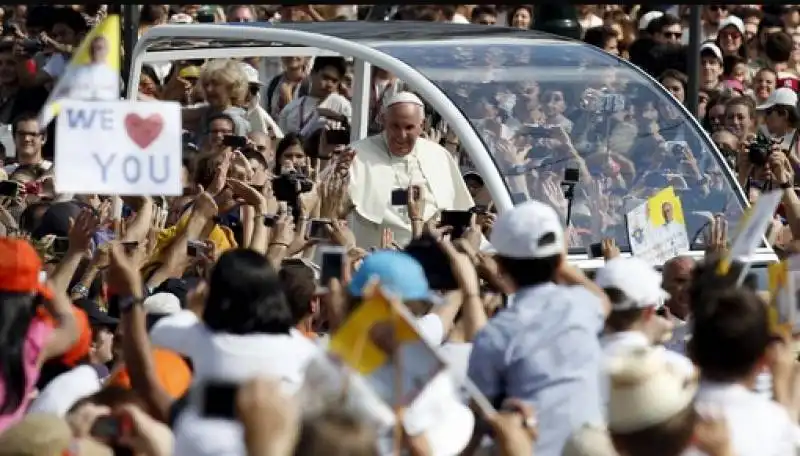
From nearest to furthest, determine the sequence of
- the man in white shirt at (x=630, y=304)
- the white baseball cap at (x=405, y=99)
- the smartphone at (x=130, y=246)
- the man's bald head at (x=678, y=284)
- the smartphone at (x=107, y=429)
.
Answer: the smartphone at (x=107, y=429)
the man in white shirt at (x=630, y=304)
the smartphone at (x=130, y=246)
the man's bald head at (x=678, y=284)
the white baseball cap at (x=405, y=99)

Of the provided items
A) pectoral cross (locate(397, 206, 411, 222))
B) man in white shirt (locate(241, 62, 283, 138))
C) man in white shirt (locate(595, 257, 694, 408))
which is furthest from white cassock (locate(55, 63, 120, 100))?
man in white shirt (locate(241, 62, 283, 138))

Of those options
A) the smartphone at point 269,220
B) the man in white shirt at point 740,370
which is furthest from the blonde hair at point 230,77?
the man in white shirt at point 740,370

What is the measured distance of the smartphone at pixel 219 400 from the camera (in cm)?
644

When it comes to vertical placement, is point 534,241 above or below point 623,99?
above

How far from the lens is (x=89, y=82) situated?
823 centimetres

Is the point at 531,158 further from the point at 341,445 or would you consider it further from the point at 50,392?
the point at 341,445

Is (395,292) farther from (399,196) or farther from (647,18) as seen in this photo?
(647,18)

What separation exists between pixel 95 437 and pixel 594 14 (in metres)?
15.1

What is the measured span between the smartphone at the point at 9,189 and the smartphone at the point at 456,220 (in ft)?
8.59

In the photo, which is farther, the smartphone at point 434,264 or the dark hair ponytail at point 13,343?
the smartphone at point 434,264

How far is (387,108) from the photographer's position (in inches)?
477

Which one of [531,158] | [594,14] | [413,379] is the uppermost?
[413,379]

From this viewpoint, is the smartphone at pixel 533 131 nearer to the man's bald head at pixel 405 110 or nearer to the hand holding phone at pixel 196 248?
the man's bald head at pixel 405 110

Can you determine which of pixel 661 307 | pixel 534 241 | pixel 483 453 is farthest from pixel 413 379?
pixel 661 307
